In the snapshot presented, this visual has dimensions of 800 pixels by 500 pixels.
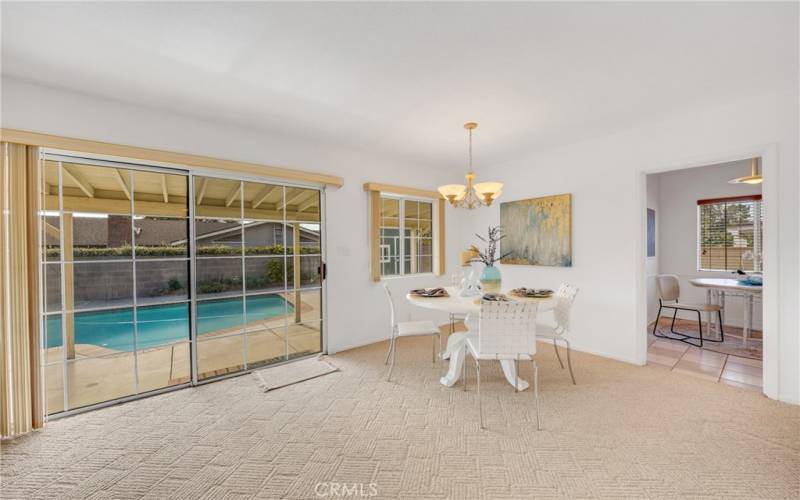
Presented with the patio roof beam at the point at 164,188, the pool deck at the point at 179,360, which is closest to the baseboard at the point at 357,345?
the pool deck at the point at 179,360

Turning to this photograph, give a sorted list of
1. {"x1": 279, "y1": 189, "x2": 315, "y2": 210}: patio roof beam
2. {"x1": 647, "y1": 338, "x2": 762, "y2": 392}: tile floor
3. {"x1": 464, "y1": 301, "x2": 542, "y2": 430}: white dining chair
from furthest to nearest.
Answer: {"x1": 279, "y1": 189, "x2": 315, "y2": 210}: patio roof beam, {"x1": 647, "y1": 338, "x2": 762, "y2": 392}: tile floor, {"x1": 464, "y1": 301, "x2": 542, "y2": 430}: white dining chair

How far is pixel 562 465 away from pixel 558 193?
3.07 metres

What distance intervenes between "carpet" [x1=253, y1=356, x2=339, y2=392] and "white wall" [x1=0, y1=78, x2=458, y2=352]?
1.25 ft

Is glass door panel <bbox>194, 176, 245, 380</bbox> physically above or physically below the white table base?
above

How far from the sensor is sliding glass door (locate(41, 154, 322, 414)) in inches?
98.1

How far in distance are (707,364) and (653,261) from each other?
2.32 m

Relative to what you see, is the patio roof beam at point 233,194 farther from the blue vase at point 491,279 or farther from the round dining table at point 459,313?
the blue vase at point 491,279

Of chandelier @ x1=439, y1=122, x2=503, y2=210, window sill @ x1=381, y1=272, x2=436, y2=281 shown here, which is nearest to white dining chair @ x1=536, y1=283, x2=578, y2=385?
chandelier @ x1=439, y1=122, x2=503, y2=210

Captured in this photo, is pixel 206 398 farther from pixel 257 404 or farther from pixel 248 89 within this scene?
pixel 248 89

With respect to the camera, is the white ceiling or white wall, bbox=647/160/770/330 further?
white wall, bbox=647/160/770/330

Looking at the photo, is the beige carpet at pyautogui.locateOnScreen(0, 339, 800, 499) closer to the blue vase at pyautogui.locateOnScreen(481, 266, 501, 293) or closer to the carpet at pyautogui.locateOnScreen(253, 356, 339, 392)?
the carpet at pyautogui.locateOnScreen(253, 356, 339, 392)

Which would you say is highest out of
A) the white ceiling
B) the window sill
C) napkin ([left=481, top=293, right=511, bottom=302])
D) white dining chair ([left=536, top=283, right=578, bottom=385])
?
the white ceiling

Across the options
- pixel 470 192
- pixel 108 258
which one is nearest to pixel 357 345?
pixel 470 192

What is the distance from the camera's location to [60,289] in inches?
92.3
